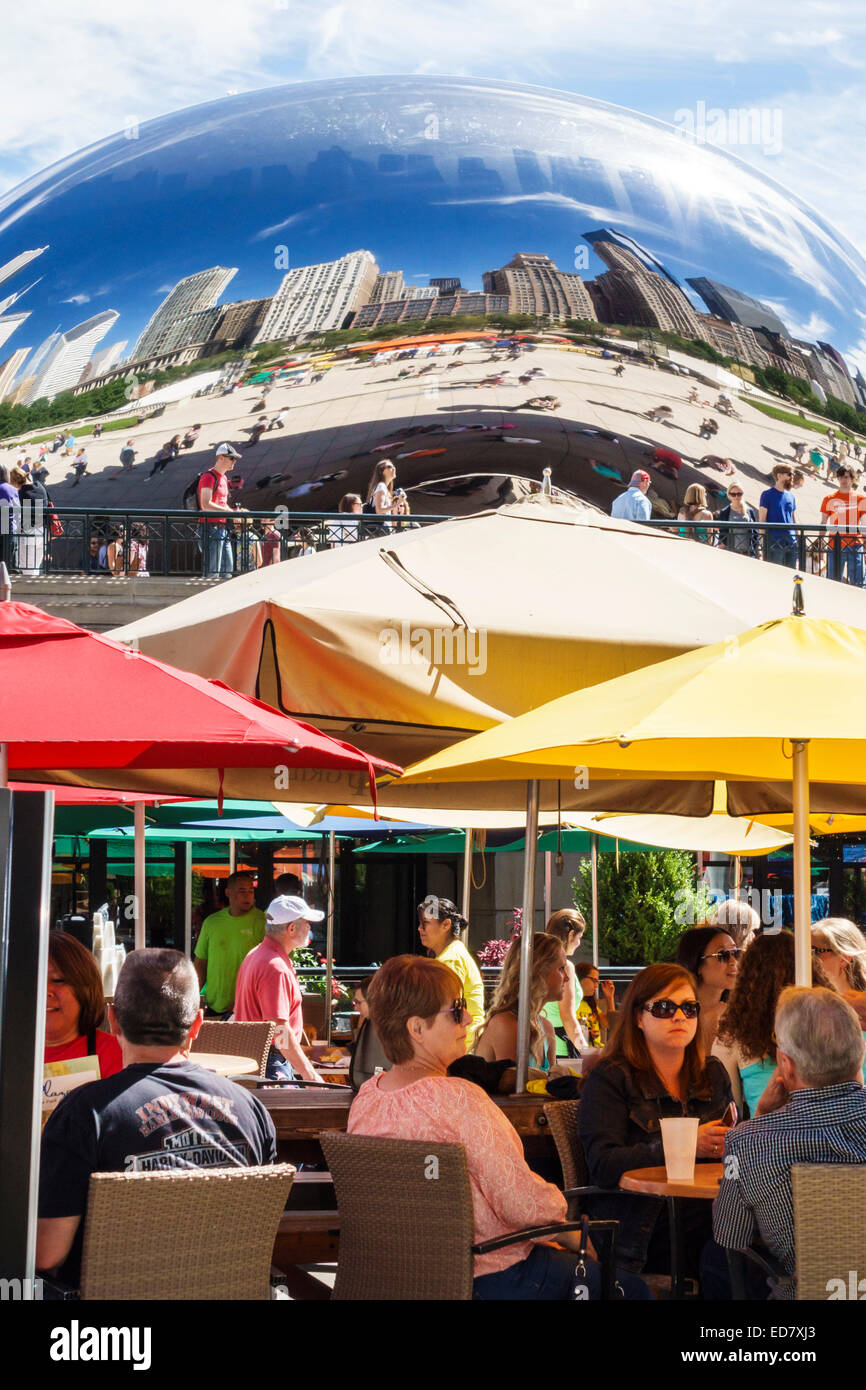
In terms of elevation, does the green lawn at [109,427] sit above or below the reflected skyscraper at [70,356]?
below

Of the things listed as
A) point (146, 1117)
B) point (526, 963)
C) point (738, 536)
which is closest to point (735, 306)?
point (738, 536)

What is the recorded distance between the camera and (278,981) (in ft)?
28.7

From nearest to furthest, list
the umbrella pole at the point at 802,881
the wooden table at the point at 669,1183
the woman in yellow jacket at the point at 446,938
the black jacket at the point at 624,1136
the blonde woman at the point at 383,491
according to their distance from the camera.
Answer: the wooden table at the point at 669,1183 < the black jacket at the point at 624,1136 < the umbrella pole at the point at 802,881 < the woman in yellow jacket at the point at 446,938 < the blonde woman at the point at 383,491

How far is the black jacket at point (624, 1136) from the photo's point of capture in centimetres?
473

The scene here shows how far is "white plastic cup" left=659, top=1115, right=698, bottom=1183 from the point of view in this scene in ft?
14.6

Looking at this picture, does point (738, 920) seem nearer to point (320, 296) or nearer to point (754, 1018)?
point (754, 1018)

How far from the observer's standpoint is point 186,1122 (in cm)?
382

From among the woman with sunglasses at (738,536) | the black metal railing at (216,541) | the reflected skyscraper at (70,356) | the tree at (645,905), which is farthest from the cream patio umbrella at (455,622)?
the reflected skyscraper at (70,356)

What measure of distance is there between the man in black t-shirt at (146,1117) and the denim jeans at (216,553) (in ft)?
45.4

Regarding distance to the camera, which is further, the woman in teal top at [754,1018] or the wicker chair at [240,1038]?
the wicker chair at [240,1038]

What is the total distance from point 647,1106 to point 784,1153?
958 millimetres

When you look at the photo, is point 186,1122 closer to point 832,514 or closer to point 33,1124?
point 33,1124

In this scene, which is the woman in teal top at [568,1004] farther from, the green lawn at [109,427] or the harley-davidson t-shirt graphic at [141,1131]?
the green lawn at [109,427]

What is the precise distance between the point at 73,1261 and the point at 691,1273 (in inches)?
88.7
